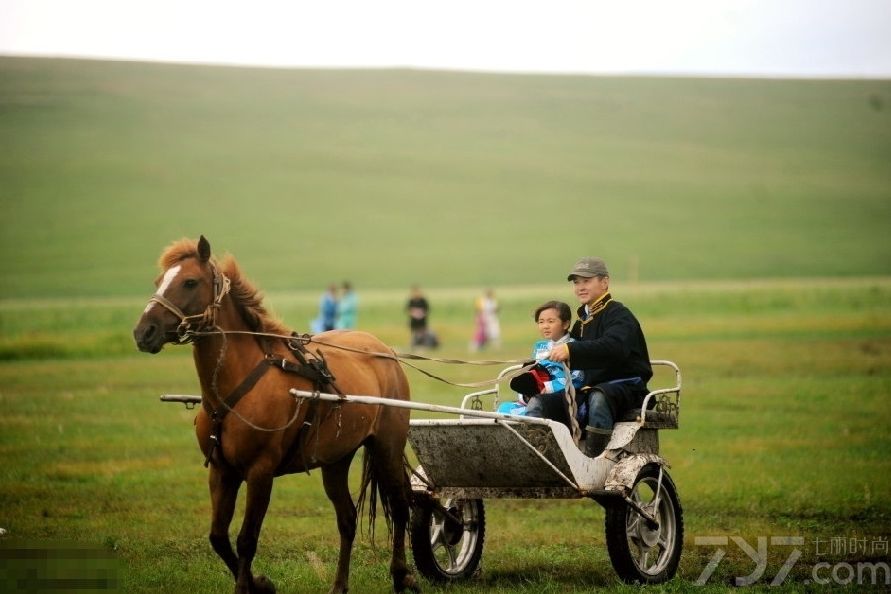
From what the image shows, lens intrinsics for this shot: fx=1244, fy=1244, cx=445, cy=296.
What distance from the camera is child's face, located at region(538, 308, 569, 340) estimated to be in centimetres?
916

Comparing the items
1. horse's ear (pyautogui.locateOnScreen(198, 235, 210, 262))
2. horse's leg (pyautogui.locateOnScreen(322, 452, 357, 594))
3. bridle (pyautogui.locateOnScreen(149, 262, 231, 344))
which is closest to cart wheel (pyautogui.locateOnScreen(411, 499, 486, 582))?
horse's leg (pyautogui.locateOnScreen(322, 452, 357, 594))

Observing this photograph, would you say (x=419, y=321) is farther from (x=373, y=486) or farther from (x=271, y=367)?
(x=271, y=367)

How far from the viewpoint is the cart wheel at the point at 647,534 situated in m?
8.77

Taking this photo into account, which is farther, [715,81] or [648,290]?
[715,81]

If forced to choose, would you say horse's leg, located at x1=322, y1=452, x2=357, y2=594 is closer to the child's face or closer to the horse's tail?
the horse's tail

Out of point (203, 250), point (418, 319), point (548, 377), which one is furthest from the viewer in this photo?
point (418, 319)

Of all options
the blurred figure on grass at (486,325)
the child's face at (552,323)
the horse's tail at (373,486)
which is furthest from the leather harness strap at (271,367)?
the blurred figure on grass at (486,325)

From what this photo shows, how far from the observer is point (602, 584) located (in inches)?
358

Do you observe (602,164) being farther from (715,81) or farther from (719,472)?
(719,472)

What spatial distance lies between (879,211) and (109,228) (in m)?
56.2

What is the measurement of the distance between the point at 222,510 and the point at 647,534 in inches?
127

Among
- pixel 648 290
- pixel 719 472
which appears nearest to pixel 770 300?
pixel 648 290

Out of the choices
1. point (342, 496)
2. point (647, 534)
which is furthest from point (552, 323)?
point (342, 496)

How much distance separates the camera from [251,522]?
7988 millimetres
